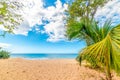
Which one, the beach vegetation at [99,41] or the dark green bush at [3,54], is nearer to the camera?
the beach vegetation at [99,41]

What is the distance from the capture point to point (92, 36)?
3.98 meters

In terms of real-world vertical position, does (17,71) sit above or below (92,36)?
below

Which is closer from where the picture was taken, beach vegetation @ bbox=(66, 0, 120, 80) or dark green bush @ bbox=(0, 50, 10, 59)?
beach vegetation @ bbox=(66, 0, 120, 80)

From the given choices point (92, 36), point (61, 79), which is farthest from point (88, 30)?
point (61, 79)

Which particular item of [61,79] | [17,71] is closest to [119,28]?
[61,79]

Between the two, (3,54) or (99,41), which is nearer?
(99,41)

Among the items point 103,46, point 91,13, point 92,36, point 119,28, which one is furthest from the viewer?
point 91,13

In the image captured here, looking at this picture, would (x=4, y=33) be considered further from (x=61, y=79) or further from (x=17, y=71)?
(x=61, y=79)

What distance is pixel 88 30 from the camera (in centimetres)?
399

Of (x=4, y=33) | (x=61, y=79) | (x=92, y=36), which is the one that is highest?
(x=4, y=33)

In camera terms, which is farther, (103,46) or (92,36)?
(92,36)

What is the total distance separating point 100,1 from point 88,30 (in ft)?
36.6

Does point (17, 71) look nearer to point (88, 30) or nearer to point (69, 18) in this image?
point (88, 30)

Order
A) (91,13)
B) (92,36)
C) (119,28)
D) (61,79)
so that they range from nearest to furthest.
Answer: (119,28), (92,36), (61,79), (91,13)
